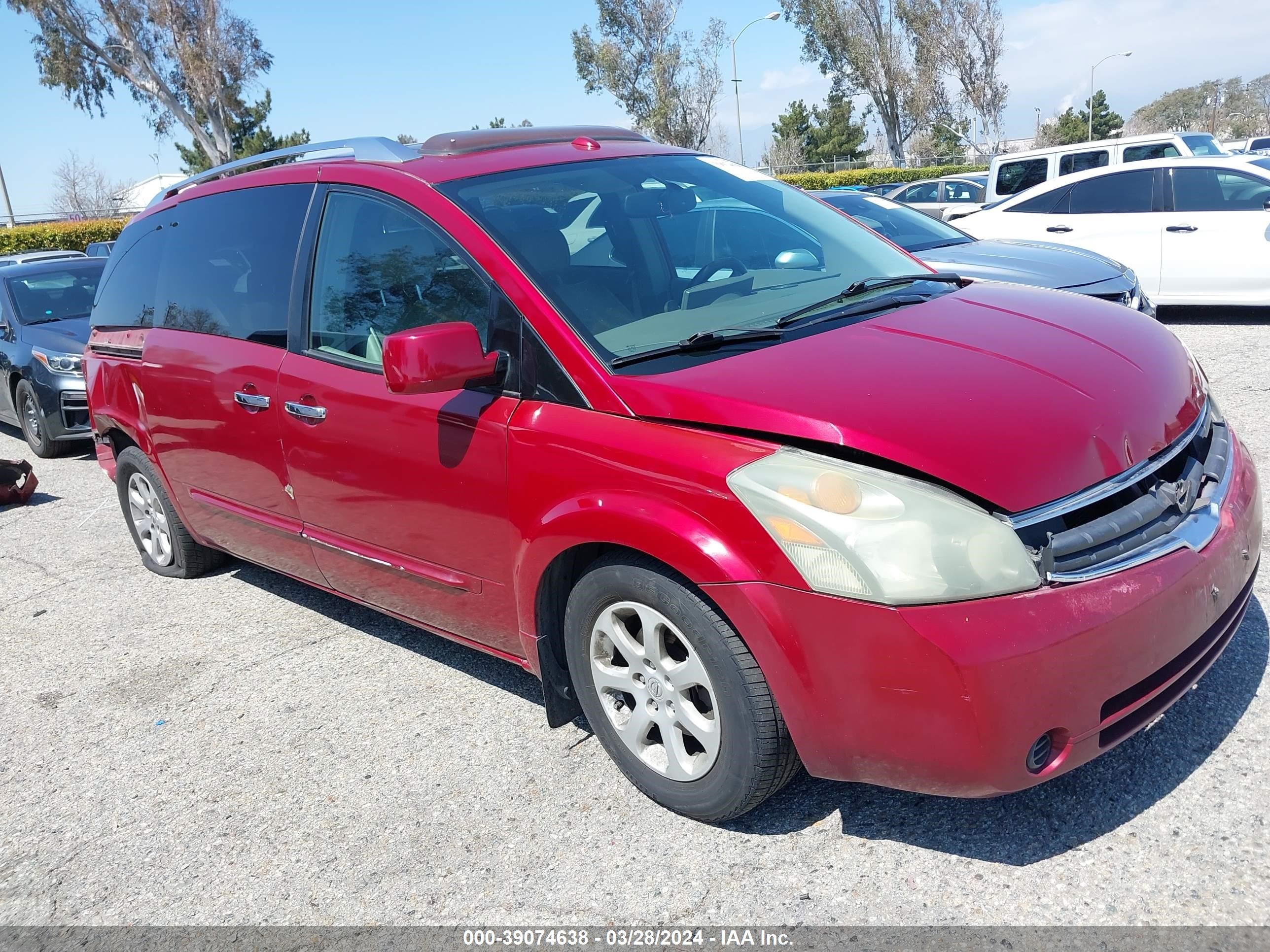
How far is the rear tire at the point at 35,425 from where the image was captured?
29.6 feet

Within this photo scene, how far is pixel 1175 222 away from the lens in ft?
31.1

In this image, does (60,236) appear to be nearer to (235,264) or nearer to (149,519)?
(149,519)

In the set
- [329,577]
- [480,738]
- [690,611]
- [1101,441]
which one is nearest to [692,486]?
[690,611]

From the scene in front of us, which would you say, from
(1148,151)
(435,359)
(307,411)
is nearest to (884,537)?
(435,359)

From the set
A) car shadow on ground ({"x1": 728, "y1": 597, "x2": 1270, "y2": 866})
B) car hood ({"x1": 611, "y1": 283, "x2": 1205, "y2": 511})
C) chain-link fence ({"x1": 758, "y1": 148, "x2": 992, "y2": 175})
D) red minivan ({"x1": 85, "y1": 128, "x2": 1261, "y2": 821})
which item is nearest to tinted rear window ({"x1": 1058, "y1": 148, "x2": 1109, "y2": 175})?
red minivan ({"x1": 85, "y1": 128, "x2": 1261, "y2": 821})

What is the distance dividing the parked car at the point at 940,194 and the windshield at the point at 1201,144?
14.5ft

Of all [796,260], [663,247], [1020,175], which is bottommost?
[1020,175]

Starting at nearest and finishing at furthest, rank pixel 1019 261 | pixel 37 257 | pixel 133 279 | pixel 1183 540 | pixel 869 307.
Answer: pixel 1183 540 < pixel 869 307 < pixel 133 279 < pixel 1019 261 < pixel 37 257

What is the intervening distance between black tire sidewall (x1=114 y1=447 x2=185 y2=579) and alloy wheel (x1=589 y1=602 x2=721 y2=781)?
9.87 feet

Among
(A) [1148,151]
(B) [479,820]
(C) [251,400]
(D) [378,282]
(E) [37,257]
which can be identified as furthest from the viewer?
(A) [1148,151]

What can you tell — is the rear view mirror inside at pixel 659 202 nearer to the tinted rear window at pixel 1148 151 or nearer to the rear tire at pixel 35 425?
the rear tire at pixel 35 425

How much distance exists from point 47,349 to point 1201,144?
1367cm

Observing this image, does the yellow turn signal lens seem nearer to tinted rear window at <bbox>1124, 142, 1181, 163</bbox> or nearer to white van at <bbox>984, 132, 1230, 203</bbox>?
white van at <bbox>984, 132, 1230, 203</bbox>

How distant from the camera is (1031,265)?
6996 mm
